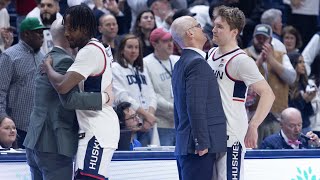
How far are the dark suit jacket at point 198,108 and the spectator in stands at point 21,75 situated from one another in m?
2.81

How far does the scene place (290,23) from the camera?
14703mm

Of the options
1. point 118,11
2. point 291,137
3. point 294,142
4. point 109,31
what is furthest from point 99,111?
point 118,11

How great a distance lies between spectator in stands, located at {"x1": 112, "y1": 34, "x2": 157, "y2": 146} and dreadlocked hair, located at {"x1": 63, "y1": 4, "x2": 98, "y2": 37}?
142 inches

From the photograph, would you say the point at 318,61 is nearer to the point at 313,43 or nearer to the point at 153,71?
the point at 313,43

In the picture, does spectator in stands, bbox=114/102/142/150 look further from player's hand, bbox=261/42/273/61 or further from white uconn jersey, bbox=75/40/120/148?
white uconn jersey, bbox=75/40/120/148

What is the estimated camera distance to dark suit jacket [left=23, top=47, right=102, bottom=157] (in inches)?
280

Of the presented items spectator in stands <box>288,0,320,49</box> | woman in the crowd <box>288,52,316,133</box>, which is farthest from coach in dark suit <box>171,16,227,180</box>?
spectator in stands <box>288,0,320,49</box>

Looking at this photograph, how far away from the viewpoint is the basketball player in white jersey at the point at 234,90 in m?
7.39

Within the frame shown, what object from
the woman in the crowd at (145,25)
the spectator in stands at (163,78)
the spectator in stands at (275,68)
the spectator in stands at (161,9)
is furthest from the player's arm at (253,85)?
the spectator in stands at (161,9)

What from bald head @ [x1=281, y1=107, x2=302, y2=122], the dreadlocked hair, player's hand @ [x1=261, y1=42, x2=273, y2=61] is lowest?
bald head @ [x1=281, y1=107, x2=302, y2=122]

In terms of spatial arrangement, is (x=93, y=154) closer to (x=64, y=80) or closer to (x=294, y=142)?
(x=64, y=80)

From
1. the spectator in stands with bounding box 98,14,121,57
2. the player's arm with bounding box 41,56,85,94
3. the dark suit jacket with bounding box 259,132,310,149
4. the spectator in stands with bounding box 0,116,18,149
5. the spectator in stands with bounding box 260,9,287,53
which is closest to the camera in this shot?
the player's arm with bounding box 41,56,85,94

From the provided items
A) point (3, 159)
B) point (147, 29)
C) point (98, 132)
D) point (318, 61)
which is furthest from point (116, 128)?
point (318, 61)

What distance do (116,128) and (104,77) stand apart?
38 cm
